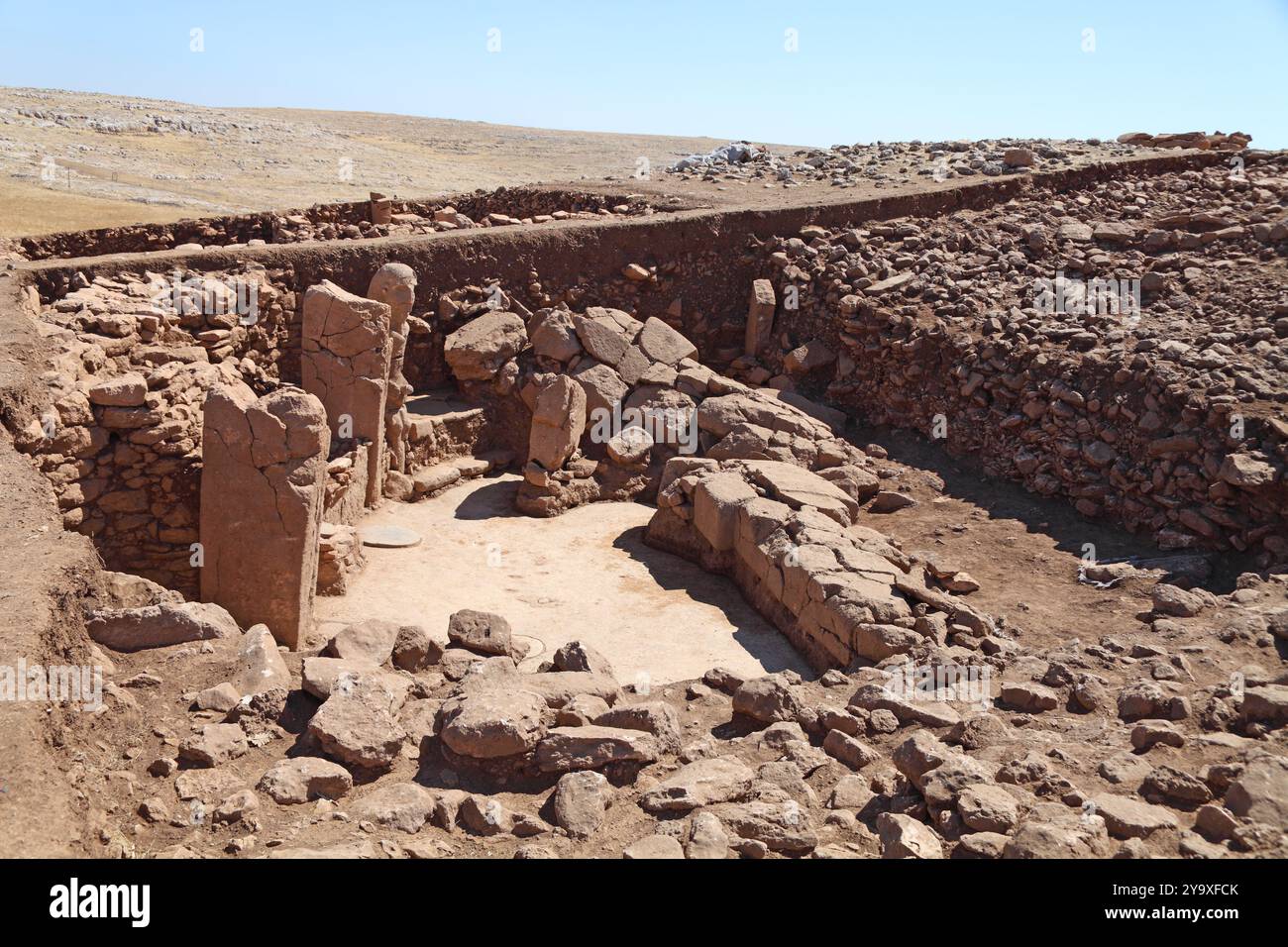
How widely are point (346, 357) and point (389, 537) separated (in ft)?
5.42

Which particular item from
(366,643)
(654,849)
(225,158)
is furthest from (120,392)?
(225,158)

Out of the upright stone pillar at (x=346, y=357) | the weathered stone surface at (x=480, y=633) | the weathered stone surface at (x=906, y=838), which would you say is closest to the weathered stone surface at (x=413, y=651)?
the weathered stone surface at (x=480, y=633)

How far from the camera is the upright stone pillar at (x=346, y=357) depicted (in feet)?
30.6

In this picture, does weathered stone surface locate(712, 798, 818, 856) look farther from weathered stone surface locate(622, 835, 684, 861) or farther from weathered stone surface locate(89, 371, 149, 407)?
weathered stone surface locate(89, 371, 149, 407)

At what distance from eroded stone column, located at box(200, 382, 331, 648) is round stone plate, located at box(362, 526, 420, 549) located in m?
1.93

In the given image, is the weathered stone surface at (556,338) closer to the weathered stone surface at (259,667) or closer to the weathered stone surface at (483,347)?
the weathered stone surface at (483,347)

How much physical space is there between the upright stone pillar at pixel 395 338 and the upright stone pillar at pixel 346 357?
0.50 metres

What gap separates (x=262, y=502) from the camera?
715 centimetres

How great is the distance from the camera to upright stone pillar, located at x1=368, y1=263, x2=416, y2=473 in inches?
398

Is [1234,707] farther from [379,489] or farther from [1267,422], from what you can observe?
[379,489]

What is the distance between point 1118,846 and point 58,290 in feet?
31.3

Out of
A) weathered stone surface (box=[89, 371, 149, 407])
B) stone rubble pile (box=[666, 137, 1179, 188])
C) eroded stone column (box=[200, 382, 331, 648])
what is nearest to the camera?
eroded stone column (box=[200, 382, 331, 648])

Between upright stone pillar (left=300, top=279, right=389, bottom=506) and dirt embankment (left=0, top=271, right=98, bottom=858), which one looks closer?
dirt embankment (left=0, top=271, right=98, bottom=858)

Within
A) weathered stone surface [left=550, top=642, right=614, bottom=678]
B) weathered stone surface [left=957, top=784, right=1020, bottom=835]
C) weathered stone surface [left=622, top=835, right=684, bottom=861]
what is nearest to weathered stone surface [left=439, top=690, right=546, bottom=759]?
weathered stone surface [left=622, top=835, right=684, bottom=861]
